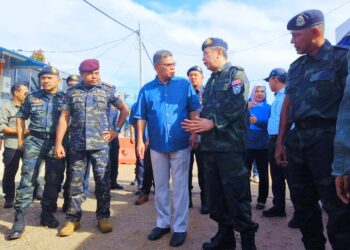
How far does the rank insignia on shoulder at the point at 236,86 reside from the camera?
2996 millimetres

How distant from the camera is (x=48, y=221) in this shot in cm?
409

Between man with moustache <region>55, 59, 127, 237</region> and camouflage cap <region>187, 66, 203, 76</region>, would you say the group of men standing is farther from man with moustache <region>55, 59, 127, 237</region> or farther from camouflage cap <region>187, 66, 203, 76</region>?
camouflage cap <region>187, 66, 203, 76</region>

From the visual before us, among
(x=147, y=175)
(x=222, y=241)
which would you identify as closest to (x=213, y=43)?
(x=222, y=241)

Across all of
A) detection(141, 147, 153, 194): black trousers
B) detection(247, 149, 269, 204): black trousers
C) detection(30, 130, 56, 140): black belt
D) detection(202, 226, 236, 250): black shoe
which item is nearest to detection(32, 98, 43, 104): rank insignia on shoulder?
detection(30, 130, 56, 140): black belt

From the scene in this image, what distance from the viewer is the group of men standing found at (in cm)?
243

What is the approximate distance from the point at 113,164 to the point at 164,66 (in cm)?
336

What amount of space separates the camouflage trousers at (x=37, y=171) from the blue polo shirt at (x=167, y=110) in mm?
1281

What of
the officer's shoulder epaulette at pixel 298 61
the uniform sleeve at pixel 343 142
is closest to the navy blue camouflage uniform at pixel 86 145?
the officer's shoulder epaulette at pixel 298 61

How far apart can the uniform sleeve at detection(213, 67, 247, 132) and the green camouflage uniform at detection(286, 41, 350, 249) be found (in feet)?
1.45

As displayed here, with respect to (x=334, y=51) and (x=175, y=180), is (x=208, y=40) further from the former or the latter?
(x=175, y=180)

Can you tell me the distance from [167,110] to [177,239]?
53.9 inches

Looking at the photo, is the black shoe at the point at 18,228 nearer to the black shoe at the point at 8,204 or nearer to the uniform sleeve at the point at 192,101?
the black shoe at the point at 8,204

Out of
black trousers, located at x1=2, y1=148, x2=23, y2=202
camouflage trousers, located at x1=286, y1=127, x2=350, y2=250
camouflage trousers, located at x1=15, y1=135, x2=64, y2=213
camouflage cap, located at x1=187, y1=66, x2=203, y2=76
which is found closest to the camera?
camouflage trousers, located at x1=286, y1=127, x2=350, y2=250

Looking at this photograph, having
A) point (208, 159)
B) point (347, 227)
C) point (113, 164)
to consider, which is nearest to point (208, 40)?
point (208, 159)
